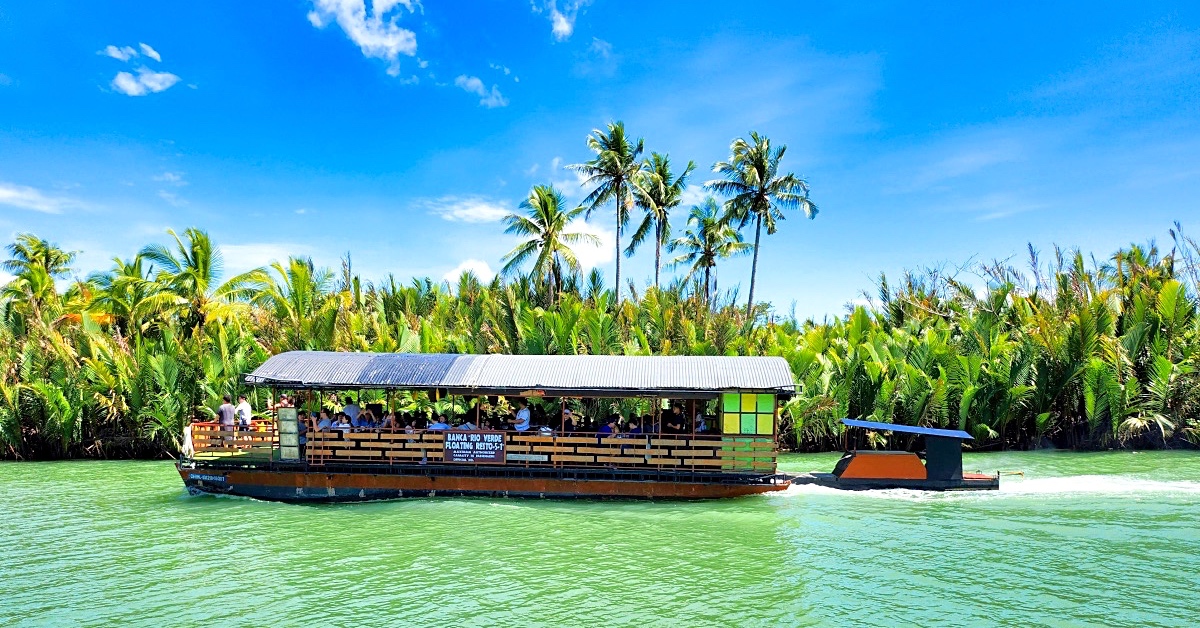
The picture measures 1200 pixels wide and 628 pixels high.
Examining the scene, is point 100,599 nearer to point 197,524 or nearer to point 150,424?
point 197,524

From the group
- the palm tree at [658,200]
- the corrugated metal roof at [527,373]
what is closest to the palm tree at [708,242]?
the palm tree at [658,200]

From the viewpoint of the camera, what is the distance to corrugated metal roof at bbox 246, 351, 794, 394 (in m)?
14.2

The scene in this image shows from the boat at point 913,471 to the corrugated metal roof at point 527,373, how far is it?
2.17m

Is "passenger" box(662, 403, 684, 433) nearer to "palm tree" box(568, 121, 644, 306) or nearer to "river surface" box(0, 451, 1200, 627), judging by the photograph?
"river surface" box(0, 451, 1200, 627)

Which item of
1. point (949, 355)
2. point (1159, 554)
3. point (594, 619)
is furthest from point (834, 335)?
point (594, 619)

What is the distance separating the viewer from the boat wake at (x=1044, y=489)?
14430 mm

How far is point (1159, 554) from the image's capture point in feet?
35.0

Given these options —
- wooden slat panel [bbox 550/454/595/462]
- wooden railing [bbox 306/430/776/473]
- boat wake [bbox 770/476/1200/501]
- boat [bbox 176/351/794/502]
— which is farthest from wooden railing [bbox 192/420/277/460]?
boat wake [bbox 770/476/1200/501]

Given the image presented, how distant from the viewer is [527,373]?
581 inches

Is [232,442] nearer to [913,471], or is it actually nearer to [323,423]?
[323,423]

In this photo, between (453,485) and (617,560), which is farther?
(453,485)

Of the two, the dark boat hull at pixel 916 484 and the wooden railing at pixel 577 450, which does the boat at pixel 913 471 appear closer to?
the dark boat hull at pixel 916 484

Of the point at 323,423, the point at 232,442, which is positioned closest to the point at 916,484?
the point at 323,423

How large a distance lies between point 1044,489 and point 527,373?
10.1 m
